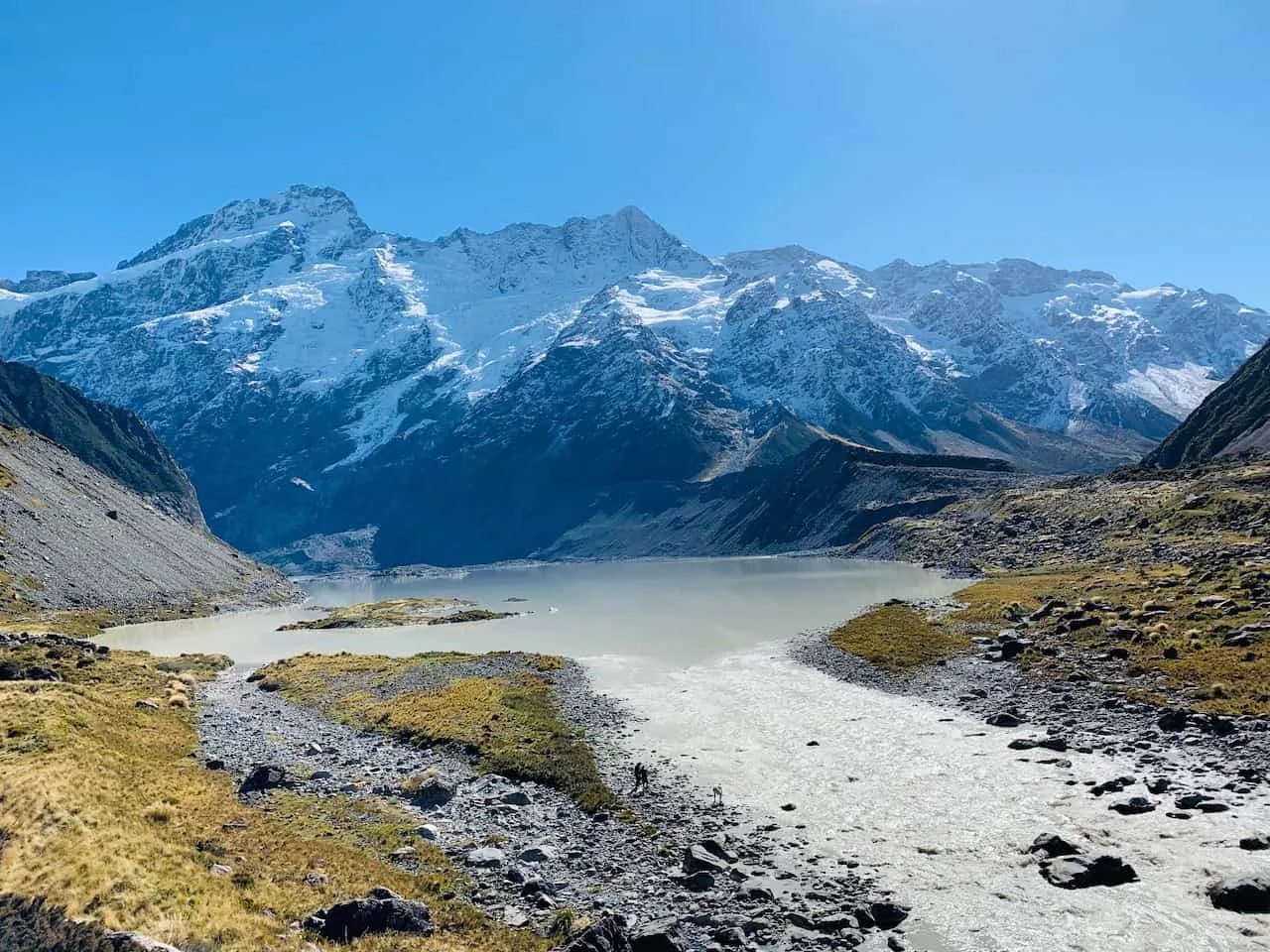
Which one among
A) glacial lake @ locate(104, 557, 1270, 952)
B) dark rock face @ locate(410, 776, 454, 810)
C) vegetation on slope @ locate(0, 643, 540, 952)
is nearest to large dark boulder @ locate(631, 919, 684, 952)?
vegetation on slope @ locate(0, 643, 540, 952)

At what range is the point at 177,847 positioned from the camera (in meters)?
26.0

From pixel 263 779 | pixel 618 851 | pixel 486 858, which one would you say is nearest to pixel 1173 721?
pixel 618 851

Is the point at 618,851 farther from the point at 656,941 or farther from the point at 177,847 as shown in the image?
the point at 177,847

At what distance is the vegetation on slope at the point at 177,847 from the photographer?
70.0ft

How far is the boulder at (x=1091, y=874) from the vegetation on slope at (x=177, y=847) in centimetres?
1593

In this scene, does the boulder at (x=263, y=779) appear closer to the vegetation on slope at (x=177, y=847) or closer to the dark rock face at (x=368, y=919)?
the vegetation on slope at (x=177, y=847)

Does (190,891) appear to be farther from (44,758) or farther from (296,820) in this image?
(44,758)

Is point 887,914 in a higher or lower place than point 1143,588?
lower

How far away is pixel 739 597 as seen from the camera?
452 feet

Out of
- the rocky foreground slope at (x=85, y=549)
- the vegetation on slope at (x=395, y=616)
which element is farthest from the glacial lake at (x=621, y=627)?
the rocky foreground slope at (x=85, y=549)

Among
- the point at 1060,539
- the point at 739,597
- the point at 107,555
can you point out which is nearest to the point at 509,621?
the point at 739,597

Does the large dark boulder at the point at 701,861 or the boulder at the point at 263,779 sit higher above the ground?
the large dark boulder at the point at 701,861

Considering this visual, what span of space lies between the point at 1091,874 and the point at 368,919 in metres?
21.4

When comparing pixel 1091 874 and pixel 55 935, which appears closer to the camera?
pixel 55 935
